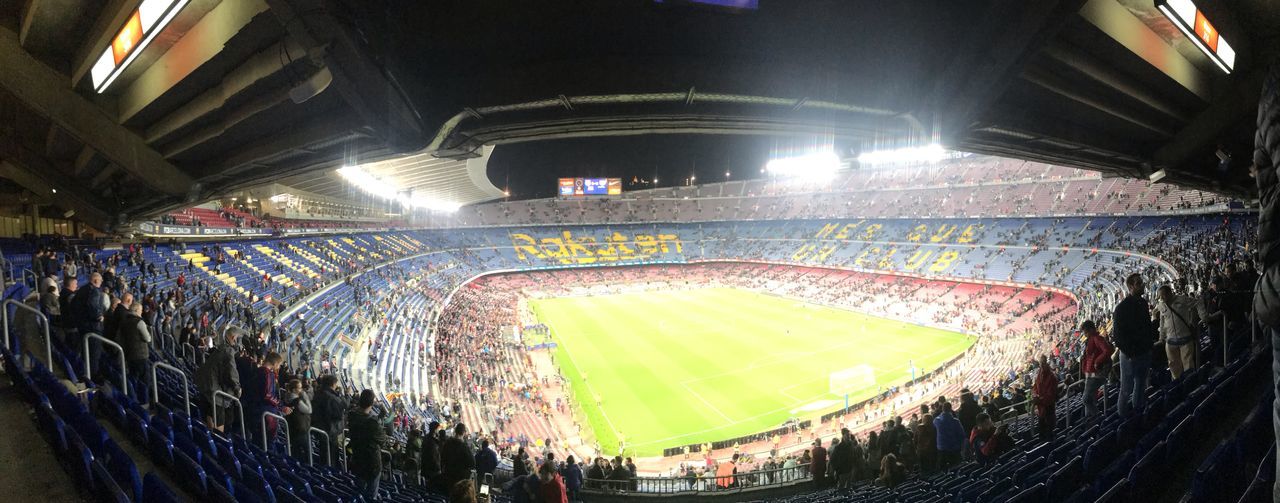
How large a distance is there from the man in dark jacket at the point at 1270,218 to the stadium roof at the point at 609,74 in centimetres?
204

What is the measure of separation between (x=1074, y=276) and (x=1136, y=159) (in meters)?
29.2

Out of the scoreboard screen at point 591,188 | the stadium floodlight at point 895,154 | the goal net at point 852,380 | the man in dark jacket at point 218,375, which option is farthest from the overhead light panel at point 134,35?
the goal net at point 852,380

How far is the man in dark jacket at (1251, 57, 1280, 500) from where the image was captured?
170 centimetres

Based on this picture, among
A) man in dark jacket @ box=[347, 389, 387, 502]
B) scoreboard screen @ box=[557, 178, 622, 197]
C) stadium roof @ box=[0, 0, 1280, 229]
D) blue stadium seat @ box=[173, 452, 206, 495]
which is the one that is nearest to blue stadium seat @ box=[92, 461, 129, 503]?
blue stadium seat @ box=[173, 452, 206, 495]

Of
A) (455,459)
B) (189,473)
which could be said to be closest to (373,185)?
(455,459)

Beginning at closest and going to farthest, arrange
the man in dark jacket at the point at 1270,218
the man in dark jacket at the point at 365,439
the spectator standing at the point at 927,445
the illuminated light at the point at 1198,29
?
1. the man in dark jacket at the point at 1270,218
2. the illuminated light at the point at 1198,29
3. the man in dark jacket at the point at 365,439
4. the spectator standing at the point at 927,445

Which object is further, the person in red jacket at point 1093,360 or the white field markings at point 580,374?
the white field markings at point 580,374

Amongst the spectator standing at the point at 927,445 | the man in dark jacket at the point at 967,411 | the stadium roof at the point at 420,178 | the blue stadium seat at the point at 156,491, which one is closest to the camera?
the blue stadium seat at the point at 156,491

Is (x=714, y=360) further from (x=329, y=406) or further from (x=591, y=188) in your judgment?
(x=329, y=406)

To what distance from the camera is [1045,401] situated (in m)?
6.03

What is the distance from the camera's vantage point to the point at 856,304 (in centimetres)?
3853

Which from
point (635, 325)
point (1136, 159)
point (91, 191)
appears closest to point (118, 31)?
point (91, 191)

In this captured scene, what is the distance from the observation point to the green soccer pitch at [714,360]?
20312 millimetres

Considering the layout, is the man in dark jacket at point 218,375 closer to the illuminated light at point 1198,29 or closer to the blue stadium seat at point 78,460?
the blue stadium seat at point 78,460
